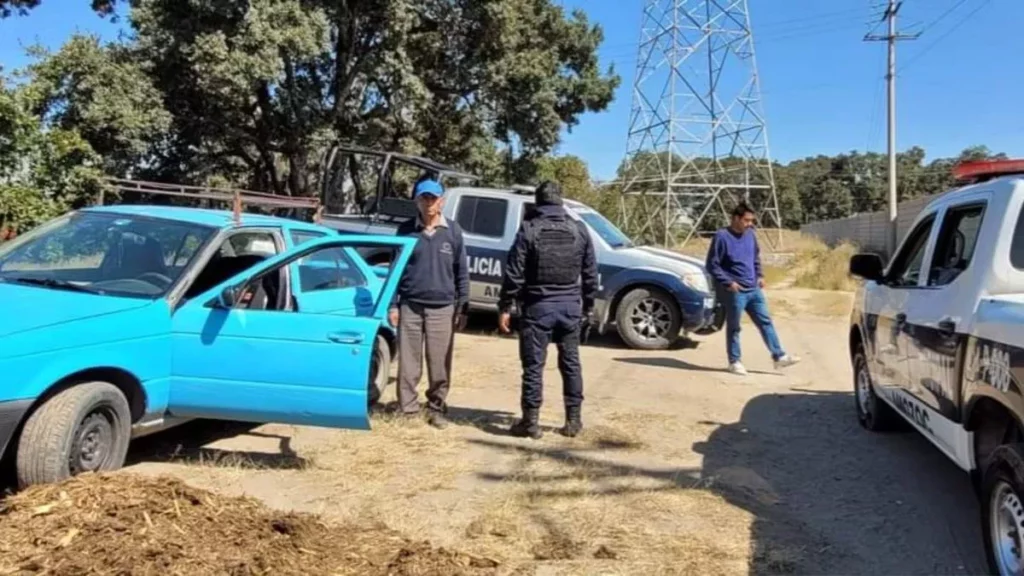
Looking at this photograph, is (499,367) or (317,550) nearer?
(317,550)

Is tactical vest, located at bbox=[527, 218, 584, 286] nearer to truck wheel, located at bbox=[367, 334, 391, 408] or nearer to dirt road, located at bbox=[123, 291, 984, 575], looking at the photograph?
dirt road, located at bbox=[123, 291, 984, 575]

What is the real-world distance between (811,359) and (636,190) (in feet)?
90.2

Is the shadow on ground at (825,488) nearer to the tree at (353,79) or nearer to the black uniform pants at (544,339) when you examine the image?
the black uniform pants at (544,339)

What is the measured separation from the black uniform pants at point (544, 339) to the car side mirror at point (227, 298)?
6.62 feet

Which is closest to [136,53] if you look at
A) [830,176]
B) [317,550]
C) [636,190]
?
[317,550]

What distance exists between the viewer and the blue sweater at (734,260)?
339 inches

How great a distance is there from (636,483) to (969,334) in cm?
213

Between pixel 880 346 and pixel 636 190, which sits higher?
pixel 636 190

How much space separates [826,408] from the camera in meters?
7.25

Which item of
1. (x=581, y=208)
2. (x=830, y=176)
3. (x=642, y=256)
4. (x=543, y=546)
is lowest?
(x=543, y=546)

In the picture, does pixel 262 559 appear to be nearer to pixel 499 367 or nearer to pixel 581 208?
pixel 499 367

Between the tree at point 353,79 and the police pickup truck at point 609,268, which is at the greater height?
the tree at point 353,79

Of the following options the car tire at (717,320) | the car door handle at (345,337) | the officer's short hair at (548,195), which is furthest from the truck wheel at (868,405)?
the car door handle at (345,337)

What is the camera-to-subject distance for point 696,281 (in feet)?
32.6
